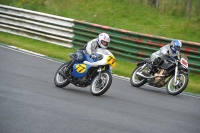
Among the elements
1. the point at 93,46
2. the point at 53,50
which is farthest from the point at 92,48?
the point at 53,50

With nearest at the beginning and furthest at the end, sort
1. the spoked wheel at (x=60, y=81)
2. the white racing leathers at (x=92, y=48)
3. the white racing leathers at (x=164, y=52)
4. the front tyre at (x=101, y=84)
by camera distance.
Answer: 1. the front tyre at (x=101, y=84)
2. the white racing leathers at (x=92, y=48)
3. the spoked wheel at (x=60, y=81)
4. the white racing leathers at (x=164, y=52)

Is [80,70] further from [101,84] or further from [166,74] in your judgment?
[166,74]

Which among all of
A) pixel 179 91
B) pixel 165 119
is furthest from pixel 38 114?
pixel 179 91

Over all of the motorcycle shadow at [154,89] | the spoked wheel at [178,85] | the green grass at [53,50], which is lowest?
the motorcycle shadow at [154,89]

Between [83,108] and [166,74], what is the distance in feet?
15.4

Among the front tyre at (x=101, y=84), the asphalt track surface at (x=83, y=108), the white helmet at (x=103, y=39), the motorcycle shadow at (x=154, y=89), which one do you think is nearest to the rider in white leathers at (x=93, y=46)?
the white helmet at (x=103, y=39)

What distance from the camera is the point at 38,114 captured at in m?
8.53

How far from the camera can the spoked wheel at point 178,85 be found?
12875mm

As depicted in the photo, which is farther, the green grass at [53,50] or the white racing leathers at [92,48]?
the green grass at [53,50]

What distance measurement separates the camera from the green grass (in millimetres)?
15406

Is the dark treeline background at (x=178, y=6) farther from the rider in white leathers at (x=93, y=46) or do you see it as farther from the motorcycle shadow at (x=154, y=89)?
the rider in white leathers at (x=93, y=46)

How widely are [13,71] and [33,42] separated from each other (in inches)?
241

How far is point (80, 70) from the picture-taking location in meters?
11.8

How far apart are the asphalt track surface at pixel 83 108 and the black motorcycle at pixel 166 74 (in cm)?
24
